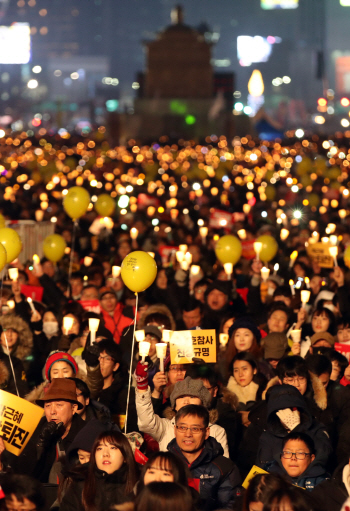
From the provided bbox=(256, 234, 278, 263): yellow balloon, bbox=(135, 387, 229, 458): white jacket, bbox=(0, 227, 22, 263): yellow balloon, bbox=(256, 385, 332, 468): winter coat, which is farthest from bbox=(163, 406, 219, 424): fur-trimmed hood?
bbox=(256, 234, 278, 263): yellow balloon

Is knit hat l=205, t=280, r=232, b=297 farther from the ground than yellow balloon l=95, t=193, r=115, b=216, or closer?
closer

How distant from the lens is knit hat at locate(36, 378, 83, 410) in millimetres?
5711

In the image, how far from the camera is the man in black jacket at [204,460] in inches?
197

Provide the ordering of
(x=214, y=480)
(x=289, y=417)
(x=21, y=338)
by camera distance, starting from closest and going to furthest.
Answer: (x=214, y=480), (x=289, y=417), (x=21, y=338)

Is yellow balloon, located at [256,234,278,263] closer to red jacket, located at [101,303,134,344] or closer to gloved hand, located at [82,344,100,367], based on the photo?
red jacket, located at [101,303,134,344]

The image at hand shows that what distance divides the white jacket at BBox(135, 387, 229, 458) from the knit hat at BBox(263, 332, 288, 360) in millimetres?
2134

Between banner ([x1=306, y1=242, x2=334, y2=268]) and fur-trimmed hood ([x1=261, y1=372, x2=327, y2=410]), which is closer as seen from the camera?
fur-trimmed hood ([x1=261, y1=372, x2=327, y2=410])

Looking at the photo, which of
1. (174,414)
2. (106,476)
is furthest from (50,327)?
(106,476)

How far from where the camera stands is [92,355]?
262 inches

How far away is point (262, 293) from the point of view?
11000 mm

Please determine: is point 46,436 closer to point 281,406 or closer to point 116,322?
point 281,406

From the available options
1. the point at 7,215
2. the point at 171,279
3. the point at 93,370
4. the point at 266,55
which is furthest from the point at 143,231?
the point at 266,55

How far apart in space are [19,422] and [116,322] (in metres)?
4.00

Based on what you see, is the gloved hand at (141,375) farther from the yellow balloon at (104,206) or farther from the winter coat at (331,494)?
the yellow balloon at (104,206)
